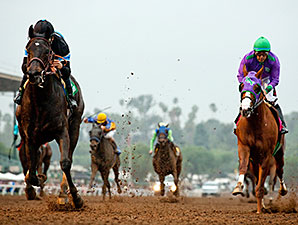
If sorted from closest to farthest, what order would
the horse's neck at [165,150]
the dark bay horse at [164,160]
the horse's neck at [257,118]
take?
the horse's neck at [257,118] → the dark bay horse at [164,160] → the horse's neck at [165,150]

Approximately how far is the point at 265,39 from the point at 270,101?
1.19 metres

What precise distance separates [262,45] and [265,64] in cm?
45

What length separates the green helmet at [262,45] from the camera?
10.7 meters

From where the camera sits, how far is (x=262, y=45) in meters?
10.7

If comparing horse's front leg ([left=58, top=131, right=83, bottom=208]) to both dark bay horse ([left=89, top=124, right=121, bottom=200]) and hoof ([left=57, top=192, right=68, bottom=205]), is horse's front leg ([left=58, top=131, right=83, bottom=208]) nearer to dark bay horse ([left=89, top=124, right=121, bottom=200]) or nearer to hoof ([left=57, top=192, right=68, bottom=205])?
hoof ([left=57, top=192, right=68, bottom=205])

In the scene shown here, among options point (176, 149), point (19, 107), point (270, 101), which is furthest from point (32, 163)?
point (176, 149)

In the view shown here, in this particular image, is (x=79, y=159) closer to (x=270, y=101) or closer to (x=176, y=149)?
(x=176, y=149)

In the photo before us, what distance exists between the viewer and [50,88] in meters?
8.84

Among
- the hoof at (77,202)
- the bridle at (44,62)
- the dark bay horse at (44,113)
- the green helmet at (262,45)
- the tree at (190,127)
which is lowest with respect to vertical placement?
the hoof at (77,202)

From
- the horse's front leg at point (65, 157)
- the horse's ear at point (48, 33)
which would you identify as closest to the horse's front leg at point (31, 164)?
the horse's front leg at point (65, 157)

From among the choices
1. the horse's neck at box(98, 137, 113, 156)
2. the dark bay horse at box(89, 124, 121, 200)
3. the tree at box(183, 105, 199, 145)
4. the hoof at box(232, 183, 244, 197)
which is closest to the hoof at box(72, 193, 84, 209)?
the hoof at box(232, 183, 244, 197)

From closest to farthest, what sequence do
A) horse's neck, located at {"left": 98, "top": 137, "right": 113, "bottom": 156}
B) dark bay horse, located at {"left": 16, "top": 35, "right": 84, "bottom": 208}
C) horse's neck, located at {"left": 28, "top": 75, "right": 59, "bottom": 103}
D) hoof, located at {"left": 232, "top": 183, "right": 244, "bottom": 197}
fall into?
1. dark bay horse, located at {"left": 16, "top": 35, "right": 84, "bottom": 208}
2. horse's neck, located at {"left": 28, "top": 75, "right": 59, "bottom": 103}
3. hoof, located at {"left": 232, "top": 183, "right": 244, "bottom": 197}
4. horse's neck, located at {"left": 98, "top": 137, "right": 113, "bottom": 156}

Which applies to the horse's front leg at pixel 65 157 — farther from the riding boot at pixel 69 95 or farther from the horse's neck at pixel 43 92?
the riding boot at pixel 69 95

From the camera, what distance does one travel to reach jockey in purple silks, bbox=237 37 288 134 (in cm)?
1070
